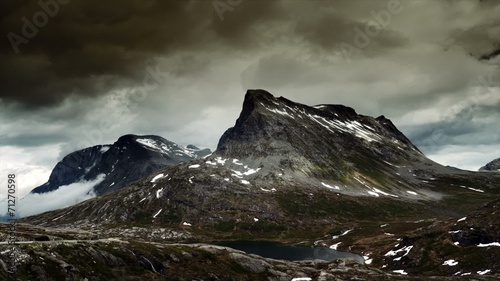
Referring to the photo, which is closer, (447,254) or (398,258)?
(447,254)

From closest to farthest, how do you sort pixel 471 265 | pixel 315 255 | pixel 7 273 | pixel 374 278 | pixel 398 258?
1. pixel 7 273
2. pixel 374 278
3. pixel 471 265
4. pixel 398 258
5. pixel 315 255

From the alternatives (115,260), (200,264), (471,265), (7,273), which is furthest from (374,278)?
(7,273)

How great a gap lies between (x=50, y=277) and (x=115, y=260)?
1834 centimetres

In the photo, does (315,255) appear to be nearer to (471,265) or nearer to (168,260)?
(471,265)

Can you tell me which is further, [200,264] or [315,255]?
[315,255]

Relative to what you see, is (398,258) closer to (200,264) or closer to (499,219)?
(499,219)

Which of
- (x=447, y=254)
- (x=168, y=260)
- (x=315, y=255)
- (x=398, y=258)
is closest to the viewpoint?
(x=168, y=260)

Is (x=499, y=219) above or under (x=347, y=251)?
above

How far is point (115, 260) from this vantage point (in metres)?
91.7

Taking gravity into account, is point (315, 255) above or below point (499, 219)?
below

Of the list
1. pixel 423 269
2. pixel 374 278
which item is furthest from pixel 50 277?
pixel 423 269

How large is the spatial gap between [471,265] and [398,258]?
94.8 ft

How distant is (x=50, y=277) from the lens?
7462 cm

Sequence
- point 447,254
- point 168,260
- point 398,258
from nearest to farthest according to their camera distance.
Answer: point 168,260 < point 447,254 < point 398,258
